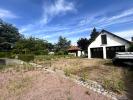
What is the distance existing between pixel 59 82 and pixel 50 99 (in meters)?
2.95

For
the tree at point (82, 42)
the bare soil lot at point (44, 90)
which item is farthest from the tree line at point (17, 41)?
the bare soil lot at point (44, 90)

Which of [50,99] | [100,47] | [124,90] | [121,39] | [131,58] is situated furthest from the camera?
[100,47]

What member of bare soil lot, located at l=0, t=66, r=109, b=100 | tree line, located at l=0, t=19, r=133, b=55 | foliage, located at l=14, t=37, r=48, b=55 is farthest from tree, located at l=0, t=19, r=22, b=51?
bare soil lot, located at l=0, t=66, r=109, b=100

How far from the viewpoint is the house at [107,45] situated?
32.8 meters

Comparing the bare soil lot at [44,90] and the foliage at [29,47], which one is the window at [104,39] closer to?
the foliage at [29,47]

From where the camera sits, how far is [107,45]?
114ft

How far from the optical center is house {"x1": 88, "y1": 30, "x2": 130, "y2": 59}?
3284cm

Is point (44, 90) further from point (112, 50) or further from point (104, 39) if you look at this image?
point (104, 39)

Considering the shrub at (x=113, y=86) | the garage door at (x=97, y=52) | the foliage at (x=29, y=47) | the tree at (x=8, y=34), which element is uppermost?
the tree at (x=8, y=34)

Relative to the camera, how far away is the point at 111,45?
112ft

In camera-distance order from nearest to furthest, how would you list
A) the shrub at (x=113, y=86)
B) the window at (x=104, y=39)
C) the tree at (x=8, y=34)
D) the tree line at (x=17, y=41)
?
the shrub at (x=113, y=86) < the window at (x=104, y=39) < the tree line at (x=17, y=41) < the tree at (x=8, y=34)

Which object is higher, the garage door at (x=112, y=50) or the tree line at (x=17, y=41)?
the tree line at (x=17, y=41)

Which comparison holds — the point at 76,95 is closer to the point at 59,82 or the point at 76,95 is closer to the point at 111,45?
the point at 59,82

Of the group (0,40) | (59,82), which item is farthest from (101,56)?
(0,40)
